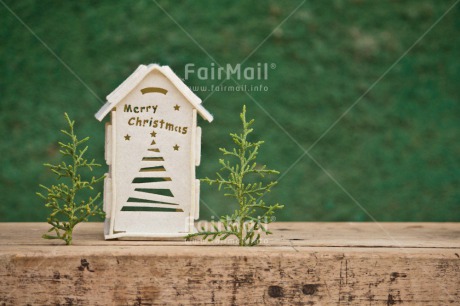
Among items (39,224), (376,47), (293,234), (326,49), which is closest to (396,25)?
(376,47)

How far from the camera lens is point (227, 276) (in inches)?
56.9

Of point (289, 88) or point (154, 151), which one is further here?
point (289, 88)

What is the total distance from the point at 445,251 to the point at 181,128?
0.72 m

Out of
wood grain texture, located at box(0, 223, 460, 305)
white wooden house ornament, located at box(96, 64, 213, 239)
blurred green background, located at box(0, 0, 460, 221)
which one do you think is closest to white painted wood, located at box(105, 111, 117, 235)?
white wooden house ornament, located at box(96, 64, 213, 239)

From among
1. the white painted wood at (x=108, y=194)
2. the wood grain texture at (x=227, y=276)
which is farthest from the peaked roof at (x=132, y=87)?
the wood grain texture at (x=227, y=276)

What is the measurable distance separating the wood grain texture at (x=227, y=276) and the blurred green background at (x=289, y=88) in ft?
2.26

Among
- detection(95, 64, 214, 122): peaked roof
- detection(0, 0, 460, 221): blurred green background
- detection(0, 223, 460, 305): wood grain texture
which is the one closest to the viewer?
detection(0, 223, 460, 305): wood grain texture

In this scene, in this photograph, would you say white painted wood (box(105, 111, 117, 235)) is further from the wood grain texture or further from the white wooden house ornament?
the wood grain texture
